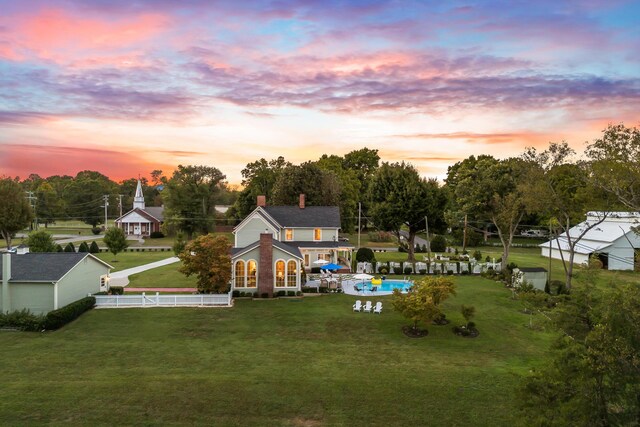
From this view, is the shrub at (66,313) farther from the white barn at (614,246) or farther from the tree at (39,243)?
the white barn at (614,246)

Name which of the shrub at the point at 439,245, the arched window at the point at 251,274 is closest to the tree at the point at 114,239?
the arched window at the point at 251,274

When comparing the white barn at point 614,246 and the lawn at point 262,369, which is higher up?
the white barn at point 614,246

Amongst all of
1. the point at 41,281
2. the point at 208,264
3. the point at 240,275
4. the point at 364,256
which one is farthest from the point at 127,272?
the point at 364,256

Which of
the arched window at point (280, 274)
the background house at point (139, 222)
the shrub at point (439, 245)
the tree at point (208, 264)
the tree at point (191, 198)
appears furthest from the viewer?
the background house at point (139, 222)

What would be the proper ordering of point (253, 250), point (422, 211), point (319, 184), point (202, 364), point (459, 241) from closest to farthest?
1. point (202, 364)
2. point (253, 250)
3. point (422, 211)
4. point (319, 184)
5. point (459, 241)

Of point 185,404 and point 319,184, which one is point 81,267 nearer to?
point 185,404

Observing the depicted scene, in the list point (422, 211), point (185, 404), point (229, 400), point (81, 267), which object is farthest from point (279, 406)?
point (422, 211)
